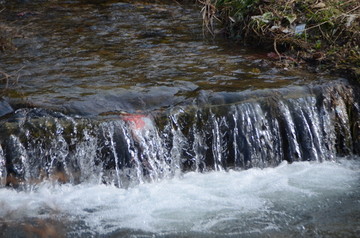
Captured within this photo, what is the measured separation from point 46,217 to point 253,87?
8.33 ft

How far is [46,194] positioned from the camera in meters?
5.08

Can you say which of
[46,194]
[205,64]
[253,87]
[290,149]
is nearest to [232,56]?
[205,64]

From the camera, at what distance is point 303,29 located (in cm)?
742

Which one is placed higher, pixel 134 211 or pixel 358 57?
pixel 358 57

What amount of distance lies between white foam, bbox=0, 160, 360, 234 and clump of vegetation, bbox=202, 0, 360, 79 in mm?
1618

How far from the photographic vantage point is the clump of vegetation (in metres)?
6.92

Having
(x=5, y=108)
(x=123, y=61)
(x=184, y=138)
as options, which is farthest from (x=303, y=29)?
(x=5, y=108)

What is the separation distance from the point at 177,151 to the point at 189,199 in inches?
26.0

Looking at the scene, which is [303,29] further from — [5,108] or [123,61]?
[5,108]

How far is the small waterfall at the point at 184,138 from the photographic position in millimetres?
5234

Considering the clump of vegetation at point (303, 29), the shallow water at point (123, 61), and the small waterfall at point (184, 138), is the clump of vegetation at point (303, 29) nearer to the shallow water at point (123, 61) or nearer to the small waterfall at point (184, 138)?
the shallow water at point (123, 61)

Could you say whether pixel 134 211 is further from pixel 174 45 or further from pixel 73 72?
pixel 174 45

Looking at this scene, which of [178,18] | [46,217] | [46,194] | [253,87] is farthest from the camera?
[178,18]

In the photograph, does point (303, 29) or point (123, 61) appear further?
point (303, 29)
